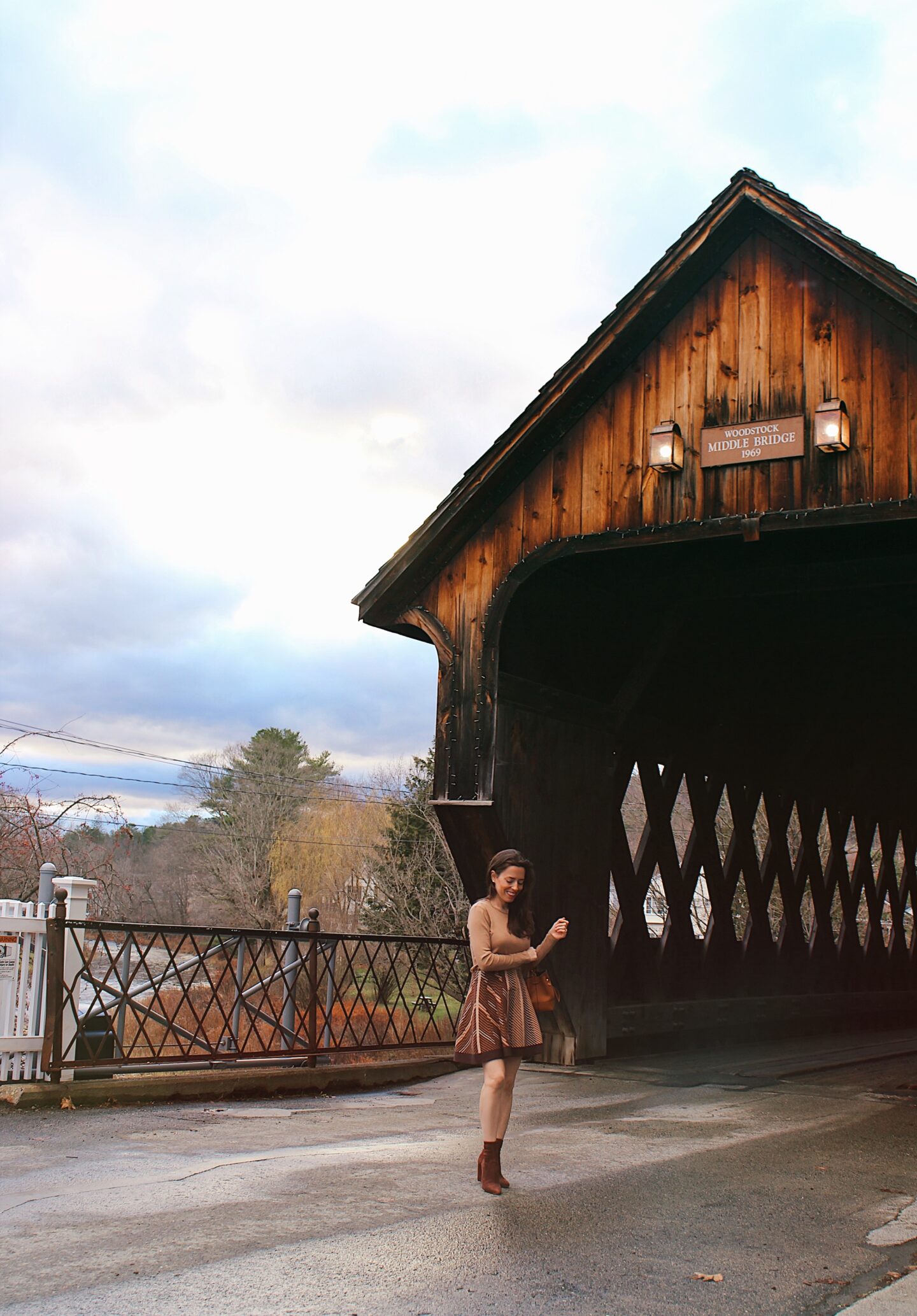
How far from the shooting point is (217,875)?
48.3 m

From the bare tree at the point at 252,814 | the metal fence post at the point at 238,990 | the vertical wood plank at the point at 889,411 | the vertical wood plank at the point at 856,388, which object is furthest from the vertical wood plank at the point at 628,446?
the bare tree at the point at 252,814

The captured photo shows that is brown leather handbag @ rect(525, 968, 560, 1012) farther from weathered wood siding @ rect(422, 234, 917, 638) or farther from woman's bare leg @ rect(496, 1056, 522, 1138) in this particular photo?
weathered wood siding @ rect(422, 234, 917, 638)

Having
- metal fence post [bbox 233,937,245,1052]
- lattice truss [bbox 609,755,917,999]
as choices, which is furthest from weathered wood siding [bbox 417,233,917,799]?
lattice truss [bbox 609,755,917,999]

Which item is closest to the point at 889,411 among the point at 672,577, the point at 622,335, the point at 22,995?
the point at 622,335

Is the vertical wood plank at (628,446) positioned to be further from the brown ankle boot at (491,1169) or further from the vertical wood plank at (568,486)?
the brown ankle boot at (491,1169)

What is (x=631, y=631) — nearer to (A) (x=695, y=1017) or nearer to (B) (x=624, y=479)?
(B) (x=624, y=479)

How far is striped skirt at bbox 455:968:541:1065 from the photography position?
17.6ft

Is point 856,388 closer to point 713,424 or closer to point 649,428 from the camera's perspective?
point 713,424

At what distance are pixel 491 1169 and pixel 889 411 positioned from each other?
5310 mm

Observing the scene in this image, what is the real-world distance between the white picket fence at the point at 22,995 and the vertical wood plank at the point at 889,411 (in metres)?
6.16

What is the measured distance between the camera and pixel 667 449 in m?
8.57

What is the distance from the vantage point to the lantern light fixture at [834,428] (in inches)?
312

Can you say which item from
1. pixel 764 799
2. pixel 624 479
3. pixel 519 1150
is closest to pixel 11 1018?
pixel 519 1150

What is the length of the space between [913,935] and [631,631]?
10254mm
